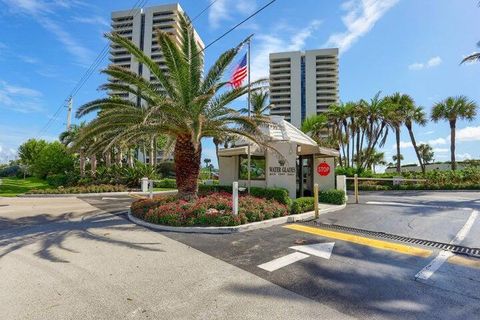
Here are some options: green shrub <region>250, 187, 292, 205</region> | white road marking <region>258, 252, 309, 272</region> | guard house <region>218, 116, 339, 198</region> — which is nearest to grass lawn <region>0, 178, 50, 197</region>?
guard house <region>218, 116, 339, 198</region>

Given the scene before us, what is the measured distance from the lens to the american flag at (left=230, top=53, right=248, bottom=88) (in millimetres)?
13413

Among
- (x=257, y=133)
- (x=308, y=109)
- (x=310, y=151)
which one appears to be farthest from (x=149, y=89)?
(x=308, y=109)

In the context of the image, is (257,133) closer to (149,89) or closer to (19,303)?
(149,89)

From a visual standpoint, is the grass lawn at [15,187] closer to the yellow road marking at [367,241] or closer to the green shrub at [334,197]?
the green shrub at [334,197]

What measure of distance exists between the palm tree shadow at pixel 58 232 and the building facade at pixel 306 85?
330ft

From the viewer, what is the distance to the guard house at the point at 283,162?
13.2 meters

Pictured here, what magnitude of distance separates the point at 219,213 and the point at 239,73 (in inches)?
295

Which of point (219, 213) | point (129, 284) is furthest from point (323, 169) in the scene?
point (129, 284)

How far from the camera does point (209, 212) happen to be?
9.06 metres

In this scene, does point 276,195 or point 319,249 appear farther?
point 276,195

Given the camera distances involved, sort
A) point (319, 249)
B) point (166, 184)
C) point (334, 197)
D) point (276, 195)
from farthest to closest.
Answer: point (166, 184)
point (334, 197)
point (276, 195)
point (319, 249)

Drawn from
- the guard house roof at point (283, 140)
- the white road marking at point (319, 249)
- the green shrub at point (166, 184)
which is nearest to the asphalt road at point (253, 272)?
the white road marking at point (319, 249)

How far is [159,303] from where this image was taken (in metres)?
3.98

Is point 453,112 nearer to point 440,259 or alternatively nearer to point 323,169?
point 323,169
